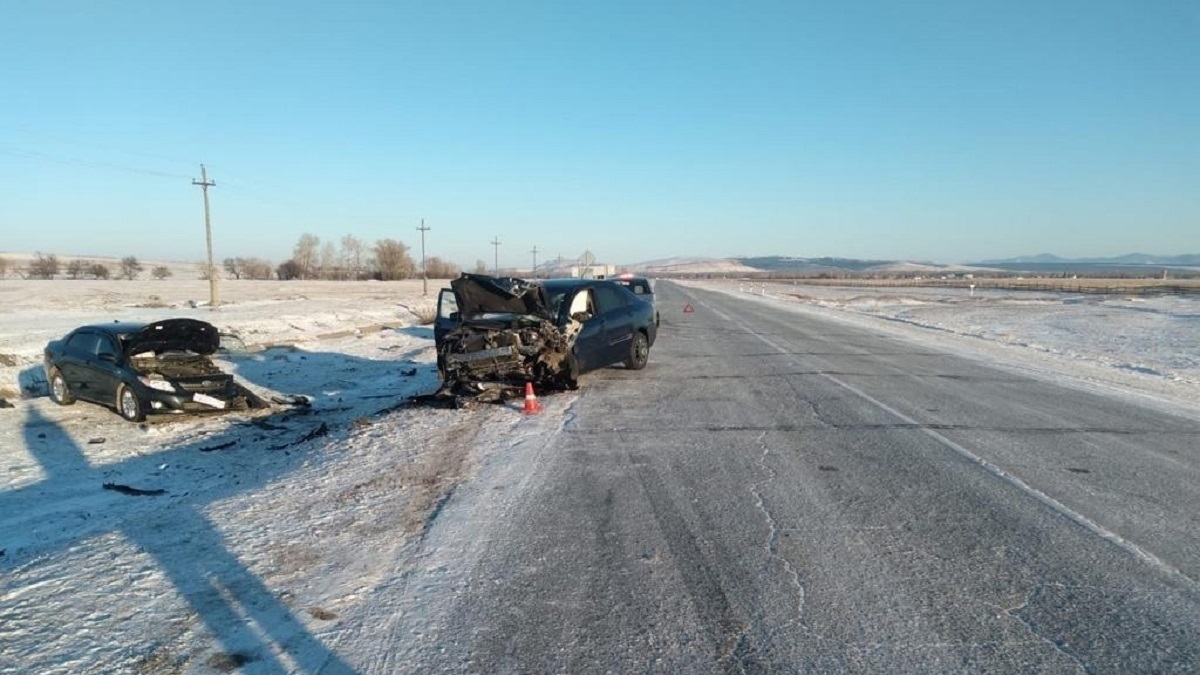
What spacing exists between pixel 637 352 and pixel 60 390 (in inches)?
388

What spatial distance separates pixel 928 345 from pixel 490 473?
16.0 metres

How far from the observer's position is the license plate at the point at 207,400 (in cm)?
1072

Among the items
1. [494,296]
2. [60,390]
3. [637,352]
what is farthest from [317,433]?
[60,390]

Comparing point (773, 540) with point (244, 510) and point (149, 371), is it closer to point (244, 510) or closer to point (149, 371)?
point (244, 510)

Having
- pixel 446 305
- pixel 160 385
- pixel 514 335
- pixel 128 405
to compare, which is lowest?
pixel 128 405

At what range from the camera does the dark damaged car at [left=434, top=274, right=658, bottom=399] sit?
33.4 ft

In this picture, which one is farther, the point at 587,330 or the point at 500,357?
the point at 587,330

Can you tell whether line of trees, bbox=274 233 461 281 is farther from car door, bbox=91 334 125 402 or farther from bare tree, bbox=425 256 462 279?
car door, bbox=91 334 125 402

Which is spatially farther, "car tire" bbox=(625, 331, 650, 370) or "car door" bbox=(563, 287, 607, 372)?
"car tire" bbox=(625, 331, 650, 370)

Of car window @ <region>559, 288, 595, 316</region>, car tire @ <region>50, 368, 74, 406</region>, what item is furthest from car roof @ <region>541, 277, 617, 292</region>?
car tire @ <region>50, 368, 74, 406</region>

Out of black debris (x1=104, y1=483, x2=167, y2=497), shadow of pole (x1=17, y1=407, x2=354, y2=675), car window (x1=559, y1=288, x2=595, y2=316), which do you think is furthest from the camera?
car window (x1=559, y1=288, x2=595, y2=316)

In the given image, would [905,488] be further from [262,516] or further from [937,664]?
[262,516]

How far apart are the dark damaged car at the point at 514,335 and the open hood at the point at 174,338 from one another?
12.4 ft

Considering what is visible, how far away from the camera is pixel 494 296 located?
35.0 feet
